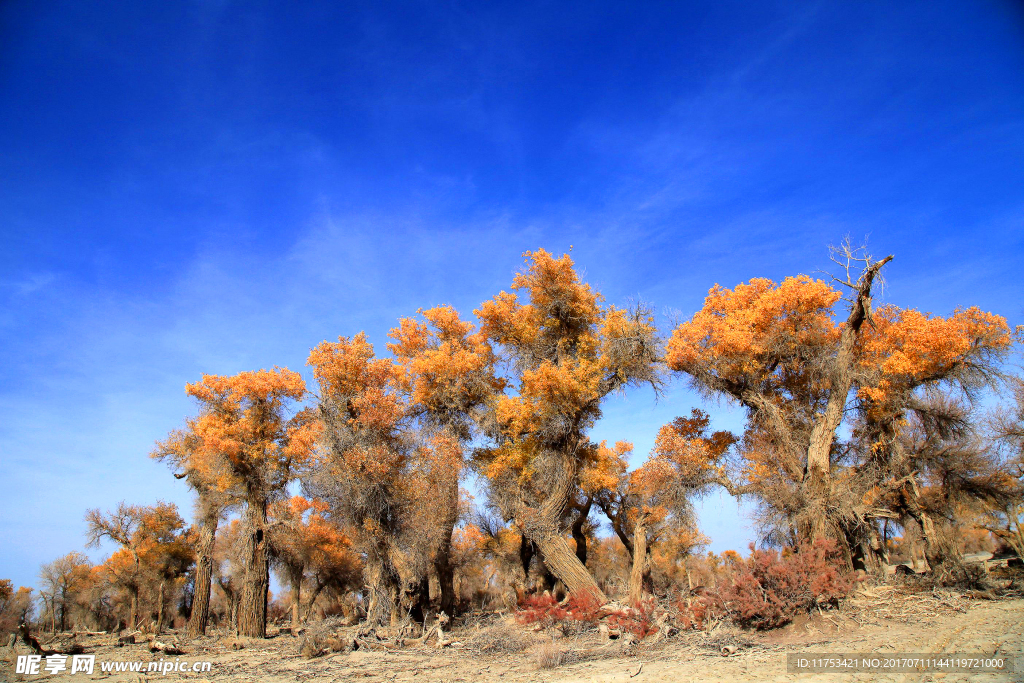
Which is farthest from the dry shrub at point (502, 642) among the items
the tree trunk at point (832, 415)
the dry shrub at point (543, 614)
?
the tree trunk at point (832, 415)

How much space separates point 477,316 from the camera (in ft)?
59.4

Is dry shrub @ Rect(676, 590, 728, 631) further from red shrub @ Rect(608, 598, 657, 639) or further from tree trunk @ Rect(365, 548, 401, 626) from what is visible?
tree trunk @ Rect(365, 548, 401, 626)

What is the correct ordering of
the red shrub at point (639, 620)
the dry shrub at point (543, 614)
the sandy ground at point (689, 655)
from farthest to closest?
the dry shrub at point (543, 614) → the red shrub at point (639, 620) → the sandy ground at point (689, 655)

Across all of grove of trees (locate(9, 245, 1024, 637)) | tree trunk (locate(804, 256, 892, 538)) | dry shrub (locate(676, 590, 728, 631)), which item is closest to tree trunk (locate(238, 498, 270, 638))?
grove of trees (locate(9, 245, 1024, 637))

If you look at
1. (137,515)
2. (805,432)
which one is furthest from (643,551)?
(137,515)

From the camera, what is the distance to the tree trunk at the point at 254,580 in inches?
623

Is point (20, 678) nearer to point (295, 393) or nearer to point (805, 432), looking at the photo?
point (295, 393)

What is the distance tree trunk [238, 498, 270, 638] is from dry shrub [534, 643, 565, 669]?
11.3 meters

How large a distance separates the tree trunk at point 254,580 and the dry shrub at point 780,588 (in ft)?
46.0

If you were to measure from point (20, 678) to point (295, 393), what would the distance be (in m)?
11.1

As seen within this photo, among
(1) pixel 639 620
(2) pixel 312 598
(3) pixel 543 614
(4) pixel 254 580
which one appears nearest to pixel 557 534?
(3) pixel 543 614

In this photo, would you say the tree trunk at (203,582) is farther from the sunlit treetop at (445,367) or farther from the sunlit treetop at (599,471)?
the sunlit treetop at (599,471)

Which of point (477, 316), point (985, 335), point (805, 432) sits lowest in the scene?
point (805, 432)

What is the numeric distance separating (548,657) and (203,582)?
15244mm
